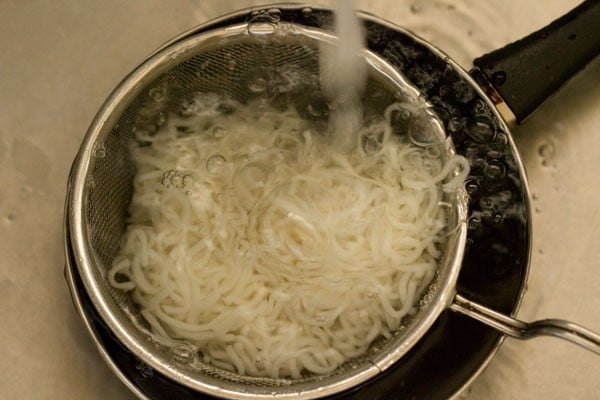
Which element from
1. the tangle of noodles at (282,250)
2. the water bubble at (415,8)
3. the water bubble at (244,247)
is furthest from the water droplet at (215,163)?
the water bubble at (415,8)

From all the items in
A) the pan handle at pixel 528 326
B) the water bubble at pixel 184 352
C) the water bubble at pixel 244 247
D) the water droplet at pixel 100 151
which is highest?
the pan handle at pixel 528 326

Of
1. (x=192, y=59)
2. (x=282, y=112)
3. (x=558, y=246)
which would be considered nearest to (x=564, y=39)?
(x=558, y=246)

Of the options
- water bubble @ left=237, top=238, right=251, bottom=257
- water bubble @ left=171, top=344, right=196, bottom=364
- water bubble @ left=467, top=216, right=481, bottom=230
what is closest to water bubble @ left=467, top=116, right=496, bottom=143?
water bubble @ left=467, top=216, right=481, bottom=230

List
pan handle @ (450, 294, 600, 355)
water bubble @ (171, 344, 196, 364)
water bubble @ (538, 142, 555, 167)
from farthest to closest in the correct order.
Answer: water bubble @ (538, 142, 555, 167)
water bubble @ (171, 344, 196, 364)
pan handle @ (450, 294, 600, 355)

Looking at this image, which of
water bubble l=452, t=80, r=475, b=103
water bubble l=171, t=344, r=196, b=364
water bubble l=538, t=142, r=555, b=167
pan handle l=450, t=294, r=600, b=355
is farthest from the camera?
water bubble l=538, t=142, r=555, b=167

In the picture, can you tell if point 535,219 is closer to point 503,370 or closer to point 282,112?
point 503,370

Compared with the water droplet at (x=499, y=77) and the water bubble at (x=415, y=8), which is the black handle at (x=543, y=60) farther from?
the water bubble at (x=415, y=8)

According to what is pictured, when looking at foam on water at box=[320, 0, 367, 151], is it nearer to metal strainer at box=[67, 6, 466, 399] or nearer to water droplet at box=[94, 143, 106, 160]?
metal strainer at box=[67, 6, 466, 399]

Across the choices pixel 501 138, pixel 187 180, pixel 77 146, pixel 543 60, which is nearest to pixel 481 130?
pixel 501 138
